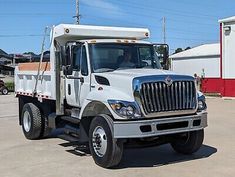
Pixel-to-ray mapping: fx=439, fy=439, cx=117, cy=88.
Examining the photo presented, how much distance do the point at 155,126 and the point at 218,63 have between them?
2774 cm

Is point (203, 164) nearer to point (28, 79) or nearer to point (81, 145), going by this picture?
point (81, 145)

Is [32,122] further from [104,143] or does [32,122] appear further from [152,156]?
[104,143]

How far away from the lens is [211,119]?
15.6 meters

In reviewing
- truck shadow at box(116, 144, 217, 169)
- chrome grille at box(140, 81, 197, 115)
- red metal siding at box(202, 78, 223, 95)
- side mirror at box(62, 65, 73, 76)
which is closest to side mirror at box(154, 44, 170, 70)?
chrome grille at box(140, 81, 197, 115)

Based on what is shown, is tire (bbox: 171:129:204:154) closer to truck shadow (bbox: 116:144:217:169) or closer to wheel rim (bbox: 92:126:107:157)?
truck shadow (bbox: 116:144:217:169)

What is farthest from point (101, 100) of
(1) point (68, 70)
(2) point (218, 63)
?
(2) point (218, 63)

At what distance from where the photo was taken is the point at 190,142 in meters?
9.23

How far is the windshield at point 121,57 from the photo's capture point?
920cm

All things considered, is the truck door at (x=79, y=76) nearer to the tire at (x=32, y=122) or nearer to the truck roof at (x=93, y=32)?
the truck roof at (x=93, y=32)

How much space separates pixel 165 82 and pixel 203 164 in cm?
173

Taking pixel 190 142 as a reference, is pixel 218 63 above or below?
above

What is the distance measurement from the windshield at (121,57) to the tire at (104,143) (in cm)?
130

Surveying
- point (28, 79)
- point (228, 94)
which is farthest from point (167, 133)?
point (228, 94)

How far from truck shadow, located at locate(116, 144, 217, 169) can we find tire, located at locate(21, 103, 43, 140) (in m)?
2.92
